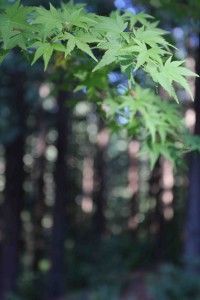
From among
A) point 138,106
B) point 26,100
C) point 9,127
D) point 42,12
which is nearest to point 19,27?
point 42,12

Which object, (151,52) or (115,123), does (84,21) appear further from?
(115,123)

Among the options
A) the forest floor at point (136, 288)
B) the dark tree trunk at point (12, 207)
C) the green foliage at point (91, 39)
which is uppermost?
the green foliage at point (91, 39)

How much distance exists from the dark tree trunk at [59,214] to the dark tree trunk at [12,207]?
1.11 m

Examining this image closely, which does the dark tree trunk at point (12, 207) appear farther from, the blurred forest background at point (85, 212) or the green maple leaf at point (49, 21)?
the green maple leaf at point (49, 21)

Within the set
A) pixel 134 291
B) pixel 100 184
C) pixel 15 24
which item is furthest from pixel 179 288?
pixel 100 184

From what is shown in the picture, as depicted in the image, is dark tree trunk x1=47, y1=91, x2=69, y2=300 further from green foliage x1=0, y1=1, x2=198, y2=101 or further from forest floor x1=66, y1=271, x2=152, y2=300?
green foliage x1=0, y1=1, x2=198, y2=101

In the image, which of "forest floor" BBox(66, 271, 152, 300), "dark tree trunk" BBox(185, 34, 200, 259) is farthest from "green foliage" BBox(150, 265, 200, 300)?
"forest floor" BBox(66, 271, 152, 300)

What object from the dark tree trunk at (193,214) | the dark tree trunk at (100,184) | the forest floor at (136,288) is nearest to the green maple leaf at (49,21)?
the dark tree trunk at (193,214)

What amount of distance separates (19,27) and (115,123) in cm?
177

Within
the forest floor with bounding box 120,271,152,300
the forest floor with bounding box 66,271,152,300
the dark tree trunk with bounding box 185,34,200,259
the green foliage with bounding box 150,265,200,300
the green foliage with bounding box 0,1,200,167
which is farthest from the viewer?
the forest floor with bounding box 120,271,152,300

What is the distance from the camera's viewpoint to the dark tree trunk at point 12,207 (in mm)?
14838

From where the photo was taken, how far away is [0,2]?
119 inches

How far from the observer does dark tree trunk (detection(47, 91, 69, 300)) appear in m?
14.9

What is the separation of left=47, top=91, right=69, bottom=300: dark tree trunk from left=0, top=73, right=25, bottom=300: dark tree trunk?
1112 millimetres
